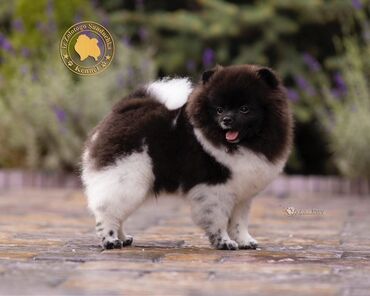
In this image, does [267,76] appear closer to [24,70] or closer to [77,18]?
[24,70]

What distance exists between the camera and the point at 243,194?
16.3 feet

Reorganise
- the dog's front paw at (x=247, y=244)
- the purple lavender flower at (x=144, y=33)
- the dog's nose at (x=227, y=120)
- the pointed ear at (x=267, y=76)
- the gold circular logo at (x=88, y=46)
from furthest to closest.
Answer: the purple lavender flower at (x=144, y=33)
the gold circular logo at (x=88, y=46)
the dog's front paw at (x=247, y=244)
the pointed ear at (x=267, y=76)
the dog's nose at (x=227, y=120)

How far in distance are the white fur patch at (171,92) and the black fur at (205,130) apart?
11 centimetres

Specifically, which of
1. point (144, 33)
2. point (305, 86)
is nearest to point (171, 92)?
point (305, 86)

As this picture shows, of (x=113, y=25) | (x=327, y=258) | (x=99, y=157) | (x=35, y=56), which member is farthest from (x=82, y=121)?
(x=327, y=258)

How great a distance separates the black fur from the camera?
4.89m

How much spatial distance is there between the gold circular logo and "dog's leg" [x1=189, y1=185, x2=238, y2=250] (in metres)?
2.77

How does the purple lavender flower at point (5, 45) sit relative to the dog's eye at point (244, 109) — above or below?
above

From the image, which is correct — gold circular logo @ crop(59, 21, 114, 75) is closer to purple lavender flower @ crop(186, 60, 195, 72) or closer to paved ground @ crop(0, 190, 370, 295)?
paved ground @ crop(0, 190, 370, 295)

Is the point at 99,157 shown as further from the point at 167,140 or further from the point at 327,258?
the point at 327,258

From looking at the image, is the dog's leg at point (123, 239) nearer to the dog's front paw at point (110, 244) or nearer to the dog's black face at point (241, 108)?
the dog's front paw at point (110, 244)

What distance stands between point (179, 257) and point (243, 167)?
61 cm

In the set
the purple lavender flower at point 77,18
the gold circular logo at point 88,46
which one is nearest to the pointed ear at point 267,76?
the gold circular logo at point 88,46

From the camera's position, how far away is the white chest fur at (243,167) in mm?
4891
